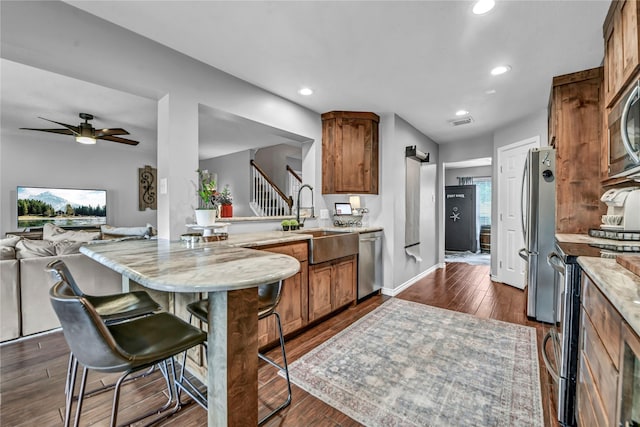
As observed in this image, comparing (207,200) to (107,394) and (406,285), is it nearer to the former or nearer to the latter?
(107,394)

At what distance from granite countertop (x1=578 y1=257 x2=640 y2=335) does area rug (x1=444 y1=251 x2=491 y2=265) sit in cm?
511

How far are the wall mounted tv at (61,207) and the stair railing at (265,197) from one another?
10.4 feet

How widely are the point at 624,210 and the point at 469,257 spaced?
4906 mm

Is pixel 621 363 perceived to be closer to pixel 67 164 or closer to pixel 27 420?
pixel 27 420

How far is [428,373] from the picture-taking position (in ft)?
6.31

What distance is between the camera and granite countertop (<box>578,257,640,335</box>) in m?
0.67

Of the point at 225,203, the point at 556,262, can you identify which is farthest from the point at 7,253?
the point at 556,262

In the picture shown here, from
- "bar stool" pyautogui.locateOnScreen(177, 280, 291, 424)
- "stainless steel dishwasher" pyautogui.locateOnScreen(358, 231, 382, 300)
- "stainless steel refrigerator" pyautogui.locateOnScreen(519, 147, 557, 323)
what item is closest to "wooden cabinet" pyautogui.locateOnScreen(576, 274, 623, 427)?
"bar stool" pyautogui.locateOnScreen(177, 280, 291, 424)

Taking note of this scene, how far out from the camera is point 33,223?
5.15 metres

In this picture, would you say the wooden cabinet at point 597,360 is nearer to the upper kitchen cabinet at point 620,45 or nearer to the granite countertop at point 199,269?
the granite countertop at point 199,269

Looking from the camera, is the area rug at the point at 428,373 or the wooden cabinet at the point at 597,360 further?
the area rug at the point at 428,373

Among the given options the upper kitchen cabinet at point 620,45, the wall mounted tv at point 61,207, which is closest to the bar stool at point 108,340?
the upper kitchen cabinet at point 620,45

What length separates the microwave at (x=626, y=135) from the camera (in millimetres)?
1351

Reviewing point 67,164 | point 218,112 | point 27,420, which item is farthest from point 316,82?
point 67,164
